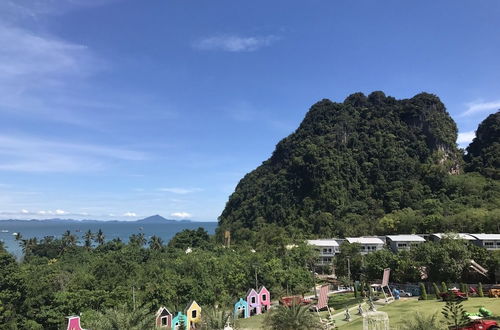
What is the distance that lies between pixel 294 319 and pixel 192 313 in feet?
50.7

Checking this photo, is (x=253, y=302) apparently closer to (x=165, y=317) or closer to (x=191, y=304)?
(x=191, y=304)

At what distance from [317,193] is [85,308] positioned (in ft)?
296

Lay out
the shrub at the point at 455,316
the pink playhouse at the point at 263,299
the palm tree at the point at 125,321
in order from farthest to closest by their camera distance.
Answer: the pink playhouse at the point at 263,299
the shrub at the point at 455,316
the palm tree at the point at 125,321

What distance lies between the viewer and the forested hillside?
9544 centimetres

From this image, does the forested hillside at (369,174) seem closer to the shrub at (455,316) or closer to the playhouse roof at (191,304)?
the playhouse roof at (191,304)

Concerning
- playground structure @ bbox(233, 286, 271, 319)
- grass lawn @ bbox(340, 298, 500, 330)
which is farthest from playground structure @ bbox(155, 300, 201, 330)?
grass lawn @ bbox(340, 298, 500, 330)

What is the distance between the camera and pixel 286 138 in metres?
153

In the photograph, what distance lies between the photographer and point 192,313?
110ft

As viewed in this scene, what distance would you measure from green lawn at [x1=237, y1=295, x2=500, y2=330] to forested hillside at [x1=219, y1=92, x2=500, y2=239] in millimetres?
46572

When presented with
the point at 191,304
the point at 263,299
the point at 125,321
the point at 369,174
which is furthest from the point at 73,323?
the point at 369,174

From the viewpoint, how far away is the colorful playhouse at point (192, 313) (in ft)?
108

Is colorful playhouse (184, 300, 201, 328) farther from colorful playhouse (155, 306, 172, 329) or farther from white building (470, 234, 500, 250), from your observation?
white building (470, 234, 500, 250)

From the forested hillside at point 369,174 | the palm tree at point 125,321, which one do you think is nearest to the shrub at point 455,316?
the palm tree at point 125,321

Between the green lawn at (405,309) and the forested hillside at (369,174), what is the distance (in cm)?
4657
